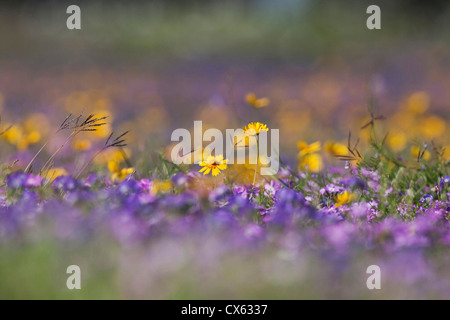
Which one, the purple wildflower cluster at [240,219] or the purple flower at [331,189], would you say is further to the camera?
the purple flower at [331,189]

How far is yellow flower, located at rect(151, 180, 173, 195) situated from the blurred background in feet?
2.94

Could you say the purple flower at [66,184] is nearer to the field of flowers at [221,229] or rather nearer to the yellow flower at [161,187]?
the field of flowers at [221,229]

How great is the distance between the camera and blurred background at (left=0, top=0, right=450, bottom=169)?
6309mm

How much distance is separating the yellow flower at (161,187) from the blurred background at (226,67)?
2.94 ft

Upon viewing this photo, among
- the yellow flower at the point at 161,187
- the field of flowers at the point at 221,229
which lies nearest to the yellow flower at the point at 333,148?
the field of flowers at the point at 221,229

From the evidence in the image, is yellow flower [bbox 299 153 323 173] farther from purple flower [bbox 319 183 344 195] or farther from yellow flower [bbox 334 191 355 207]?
yellow flower [bbox 334 191 355 207]

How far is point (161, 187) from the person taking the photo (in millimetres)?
2535

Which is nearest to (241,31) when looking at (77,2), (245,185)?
(77,2)

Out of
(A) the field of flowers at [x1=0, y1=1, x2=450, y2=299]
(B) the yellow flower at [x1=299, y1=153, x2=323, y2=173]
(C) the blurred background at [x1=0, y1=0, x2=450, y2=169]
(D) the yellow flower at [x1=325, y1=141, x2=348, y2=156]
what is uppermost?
(C) the blurred background at [x1=0, y1=0, x2=450, y2=169]

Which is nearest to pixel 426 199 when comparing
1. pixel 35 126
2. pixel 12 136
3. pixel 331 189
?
pixel 331 189

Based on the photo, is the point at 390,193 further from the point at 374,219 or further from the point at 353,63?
the point at 353,63

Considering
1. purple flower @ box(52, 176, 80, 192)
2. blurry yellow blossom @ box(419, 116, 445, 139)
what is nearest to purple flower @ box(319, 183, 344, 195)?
purple flower @ box(52, 176, 80, 192)

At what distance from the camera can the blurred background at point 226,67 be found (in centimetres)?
631

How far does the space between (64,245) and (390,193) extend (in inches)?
61.7
